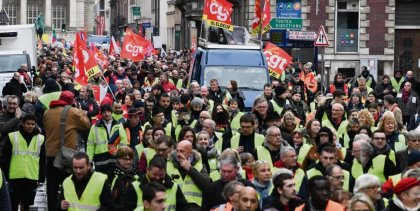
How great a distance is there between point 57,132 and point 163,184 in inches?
189

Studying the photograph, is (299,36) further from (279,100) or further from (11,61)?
(279,100)

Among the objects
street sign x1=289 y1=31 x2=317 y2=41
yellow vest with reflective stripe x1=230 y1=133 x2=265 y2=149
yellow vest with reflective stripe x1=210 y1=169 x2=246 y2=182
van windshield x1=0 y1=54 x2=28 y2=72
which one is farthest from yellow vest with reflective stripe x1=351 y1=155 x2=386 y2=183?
van windshield x1=0 y1=54 x2=28 y2=72

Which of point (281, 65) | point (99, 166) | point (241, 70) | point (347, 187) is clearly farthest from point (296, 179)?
point (281, 65)

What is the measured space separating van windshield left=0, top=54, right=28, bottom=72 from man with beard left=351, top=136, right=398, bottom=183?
22.1 metres

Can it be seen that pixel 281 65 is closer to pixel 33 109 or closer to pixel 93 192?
pixel 33 109

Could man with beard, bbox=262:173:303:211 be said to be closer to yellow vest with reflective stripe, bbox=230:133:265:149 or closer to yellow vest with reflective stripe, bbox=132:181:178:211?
yellow vest with reflective stripe, bbox=132:181:178:211

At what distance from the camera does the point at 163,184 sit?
11.7 meters

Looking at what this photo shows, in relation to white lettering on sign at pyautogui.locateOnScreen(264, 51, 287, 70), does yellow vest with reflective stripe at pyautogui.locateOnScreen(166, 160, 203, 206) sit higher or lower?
lower

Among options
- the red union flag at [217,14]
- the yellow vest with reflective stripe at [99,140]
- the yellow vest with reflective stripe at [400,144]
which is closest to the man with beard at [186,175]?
the yellow vest with reflective stripe at [99,140]

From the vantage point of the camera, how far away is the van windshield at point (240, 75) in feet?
86.2

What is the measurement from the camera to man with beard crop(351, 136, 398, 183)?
13633mm

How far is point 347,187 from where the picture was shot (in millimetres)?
12867

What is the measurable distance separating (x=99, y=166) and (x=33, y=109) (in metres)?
5.13

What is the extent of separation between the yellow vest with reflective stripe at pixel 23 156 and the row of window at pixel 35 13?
130m
